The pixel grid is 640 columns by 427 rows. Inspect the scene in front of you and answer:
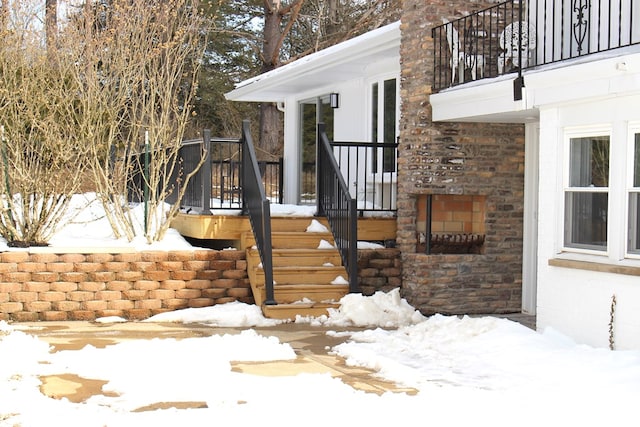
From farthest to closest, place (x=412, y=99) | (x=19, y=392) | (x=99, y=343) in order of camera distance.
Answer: (x=412, y=99) → (x=99, y=343) → (x=19, y=392)

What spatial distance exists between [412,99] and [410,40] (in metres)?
0.77

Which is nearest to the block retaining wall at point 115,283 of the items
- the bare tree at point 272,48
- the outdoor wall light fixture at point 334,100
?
the outdoor wall light fixture at point 334,100

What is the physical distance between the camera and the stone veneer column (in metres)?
10.8

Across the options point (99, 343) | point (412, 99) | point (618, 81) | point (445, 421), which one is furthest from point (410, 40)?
point (445, 421)

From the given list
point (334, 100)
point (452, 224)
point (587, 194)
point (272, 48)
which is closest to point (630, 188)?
point (587, 194)

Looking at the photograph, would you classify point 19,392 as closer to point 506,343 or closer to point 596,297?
point 506,343

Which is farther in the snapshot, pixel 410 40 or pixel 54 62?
pixel 54 62

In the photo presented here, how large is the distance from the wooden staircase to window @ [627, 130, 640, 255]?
144 inches

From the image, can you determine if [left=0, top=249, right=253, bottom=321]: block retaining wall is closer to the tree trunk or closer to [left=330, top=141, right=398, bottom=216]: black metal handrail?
[left=330, top=141, right=398, bottom=216]: black metal handrail

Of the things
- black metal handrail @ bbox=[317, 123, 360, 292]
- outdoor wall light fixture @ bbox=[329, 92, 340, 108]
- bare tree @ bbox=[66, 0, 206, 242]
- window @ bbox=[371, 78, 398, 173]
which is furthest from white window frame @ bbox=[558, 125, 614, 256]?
outdoor wall light fixture @ bbox=[329, 92, 340, 108]

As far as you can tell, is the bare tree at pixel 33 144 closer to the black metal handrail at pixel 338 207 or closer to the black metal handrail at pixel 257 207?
the black metal handrail at pixel 257 207

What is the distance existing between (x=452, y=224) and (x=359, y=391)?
17.0 ft

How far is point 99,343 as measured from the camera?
8.41 metres

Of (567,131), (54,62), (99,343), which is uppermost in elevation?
(54,62)
